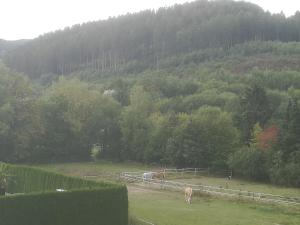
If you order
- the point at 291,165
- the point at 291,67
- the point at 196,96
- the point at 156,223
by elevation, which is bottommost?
the point at 156,223

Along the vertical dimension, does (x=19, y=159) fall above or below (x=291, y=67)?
below

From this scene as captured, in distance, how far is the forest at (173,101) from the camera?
195 feet

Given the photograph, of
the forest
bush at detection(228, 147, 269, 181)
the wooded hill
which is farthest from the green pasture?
the wooded hill

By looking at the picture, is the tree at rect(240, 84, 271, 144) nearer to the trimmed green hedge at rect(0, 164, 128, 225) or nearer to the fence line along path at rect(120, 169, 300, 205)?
the fence line along path at rect(120, 169, 300, 205)

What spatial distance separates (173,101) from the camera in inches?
3474

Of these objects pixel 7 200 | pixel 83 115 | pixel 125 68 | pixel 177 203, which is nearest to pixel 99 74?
pixel 125 68

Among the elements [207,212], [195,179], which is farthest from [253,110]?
[207,212]

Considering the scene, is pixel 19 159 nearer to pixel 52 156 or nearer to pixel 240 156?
pixel 52 156

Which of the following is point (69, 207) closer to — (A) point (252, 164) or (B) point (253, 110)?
(A) point (252, 164)

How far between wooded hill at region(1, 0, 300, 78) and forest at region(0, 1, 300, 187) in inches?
16.2

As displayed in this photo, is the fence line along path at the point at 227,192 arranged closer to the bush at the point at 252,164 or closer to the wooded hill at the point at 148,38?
the bush at the point at 252,164

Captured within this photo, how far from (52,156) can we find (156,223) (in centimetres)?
4422

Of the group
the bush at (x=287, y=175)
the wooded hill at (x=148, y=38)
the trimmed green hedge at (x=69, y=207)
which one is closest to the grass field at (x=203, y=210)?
the trimmed green hedge at (x=69, y=207)

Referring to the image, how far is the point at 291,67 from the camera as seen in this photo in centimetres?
12219
